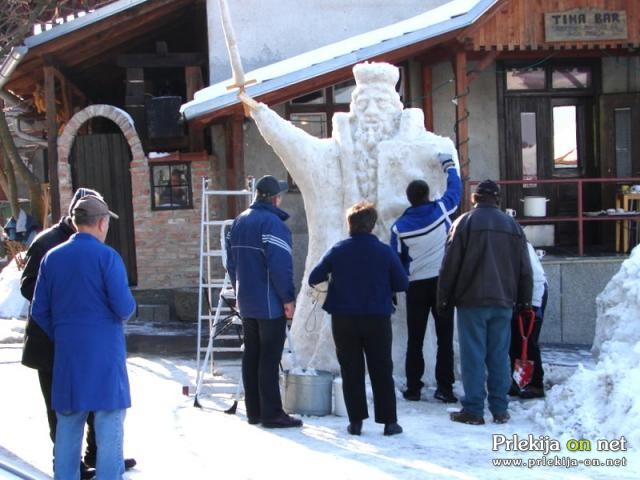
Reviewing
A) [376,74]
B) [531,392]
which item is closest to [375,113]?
[376,74]

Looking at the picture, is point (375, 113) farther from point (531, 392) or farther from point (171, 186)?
point (171, 186)

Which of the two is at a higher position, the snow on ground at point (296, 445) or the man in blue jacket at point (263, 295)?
the man in blue jacket at point (263, 295)

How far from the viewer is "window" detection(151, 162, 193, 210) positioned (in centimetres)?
1395

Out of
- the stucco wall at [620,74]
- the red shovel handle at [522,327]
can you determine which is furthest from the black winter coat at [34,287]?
the stucco wall at [620,74]

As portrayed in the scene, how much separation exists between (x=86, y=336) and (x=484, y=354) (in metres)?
3.02

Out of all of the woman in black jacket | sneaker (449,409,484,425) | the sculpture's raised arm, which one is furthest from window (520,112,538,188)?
the woman in black jacket

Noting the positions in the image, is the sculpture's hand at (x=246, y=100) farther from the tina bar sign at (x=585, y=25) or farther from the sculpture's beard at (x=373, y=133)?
the tina bar sign at (x=585, y=25)

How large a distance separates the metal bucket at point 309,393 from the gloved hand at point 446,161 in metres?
1.95

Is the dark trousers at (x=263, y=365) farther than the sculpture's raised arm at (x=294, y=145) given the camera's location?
No

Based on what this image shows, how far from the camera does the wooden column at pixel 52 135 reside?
44.3 feet

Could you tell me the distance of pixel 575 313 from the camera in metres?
11.4

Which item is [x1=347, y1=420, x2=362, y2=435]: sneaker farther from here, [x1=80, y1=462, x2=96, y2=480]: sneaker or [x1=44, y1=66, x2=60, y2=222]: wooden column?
[x1=44, y1=66, x2=60, y2=222]: wooden column

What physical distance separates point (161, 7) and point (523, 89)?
5.39 m

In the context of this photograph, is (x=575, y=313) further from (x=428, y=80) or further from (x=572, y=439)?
(x=572, y=439)
